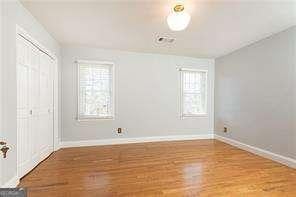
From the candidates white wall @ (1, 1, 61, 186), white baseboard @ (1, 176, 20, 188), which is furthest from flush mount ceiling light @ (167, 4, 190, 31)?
white baseboard @ (1, 176, 20, 188)

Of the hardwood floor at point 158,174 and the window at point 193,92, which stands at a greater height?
the window at point 193,92

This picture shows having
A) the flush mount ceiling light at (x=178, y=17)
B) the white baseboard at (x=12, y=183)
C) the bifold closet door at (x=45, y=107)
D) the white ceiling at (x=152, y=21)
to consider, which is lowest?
the white baseboard at (x=12, y=183)

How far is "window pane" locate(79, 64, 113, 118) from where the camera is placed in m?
4.45

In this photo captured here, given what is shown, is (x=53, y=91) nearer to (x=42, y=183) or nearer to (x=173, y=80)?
(x=42, y=183)

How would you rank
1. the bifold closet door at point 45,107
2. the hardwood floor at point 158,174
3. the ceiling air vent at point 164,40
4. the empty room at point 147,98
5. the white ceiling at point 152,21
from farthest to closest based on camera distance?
1. the ceiling air vent at point 164,40
2. the bifold closet door at point 45,107
3. the white ceiling at point 152,21
4. the empty room at point 147,98
5. the hardwood floor at point 158,174

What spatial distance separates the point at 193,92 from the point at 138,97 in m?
1.61

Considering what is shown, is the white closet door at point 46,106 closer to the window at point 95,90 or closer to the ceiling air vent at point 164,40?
the window at point 95,90

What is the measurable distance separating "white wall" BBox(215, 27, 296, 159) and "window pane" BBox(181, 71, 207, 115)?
510 millimetres

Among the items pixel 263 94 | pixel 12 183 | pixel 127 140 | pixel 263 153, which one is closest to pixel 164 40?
pixel 263 94

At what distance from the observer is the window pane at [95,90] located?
14.6 ft

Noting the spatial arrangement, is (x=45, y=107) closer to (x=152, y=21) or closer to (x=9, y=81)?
(x=9, y=81)

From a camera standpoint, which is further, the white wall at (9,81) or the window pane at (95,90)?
the window pane at (95,90)

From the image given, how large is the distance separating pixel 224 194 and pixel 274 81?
2394 mm

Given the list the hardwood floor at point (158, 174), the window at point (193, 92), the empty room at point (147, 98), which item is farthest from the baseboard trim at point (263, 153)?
the window at point (193, 92)
